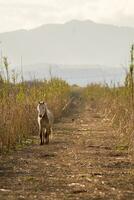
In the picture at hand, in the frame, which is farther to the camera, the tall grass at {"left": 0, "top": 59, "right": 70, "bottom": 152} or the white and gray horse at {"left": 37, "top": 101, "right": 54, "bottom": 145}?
the white and gray horse at {"left": 37, "top": 101, "right": 54, "bottom": 145}

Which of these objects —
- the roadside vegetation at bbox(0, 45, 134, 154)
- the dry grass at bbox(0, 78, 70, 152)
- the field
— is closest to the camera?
the field

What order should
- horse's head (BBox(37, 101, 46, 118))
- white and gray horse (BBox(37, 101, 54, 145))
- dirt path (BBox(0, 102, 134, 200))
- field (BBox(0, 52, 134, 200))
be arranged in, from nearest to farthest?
dirt path (BBox(0, 102, 134, 200)) < field (BBox(0, 52, 134, 200)) < white and gray horse (BBox(37, 101, 54, 145)) < horse's head (BBox(37, 101, 46, 118))

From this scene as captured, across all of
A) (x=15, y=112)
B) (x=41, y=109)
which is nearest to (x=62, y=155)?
(x=15, y=112)

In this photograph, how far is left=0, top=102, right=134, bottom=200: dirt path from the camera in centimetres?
989

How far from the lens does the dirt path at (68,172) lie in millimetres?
9891

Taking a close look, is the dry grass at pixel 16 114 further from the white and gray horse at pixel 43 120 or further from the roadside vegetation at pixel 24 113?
the white and gray horse at pixel 43 120

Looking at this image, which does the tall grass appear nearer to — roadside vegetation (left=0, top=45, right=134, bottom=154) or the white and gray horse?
roadside vegetation (left=0, top=45, right=134, bottom=154)

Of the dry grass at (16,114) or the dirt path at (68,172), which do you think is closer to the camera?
the dirt path at (68,172)

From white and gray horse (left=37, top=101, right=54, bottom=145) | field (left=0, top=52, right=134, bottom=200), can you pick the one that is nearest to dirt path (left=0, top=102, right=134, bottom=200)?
field (left=0, top=52, right=134, bottom=200)

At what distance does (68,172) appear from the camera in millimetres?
11977

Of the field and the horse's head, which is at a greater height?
the horse's head

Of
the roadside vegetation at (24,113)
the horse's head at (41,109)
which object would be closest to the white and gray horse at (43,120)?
the horse's head at (41,109)

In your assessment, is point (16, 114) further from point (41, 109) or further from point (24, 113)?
point (24, 113)

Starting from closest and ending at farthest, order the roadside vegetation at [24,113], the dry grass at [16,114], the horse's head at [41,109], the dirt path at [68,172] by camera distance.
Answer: the dirt path at [68,172] < the dry grass at [16,114] < the roadside vegetation at [24,113] < the horse's head at [41,109]
